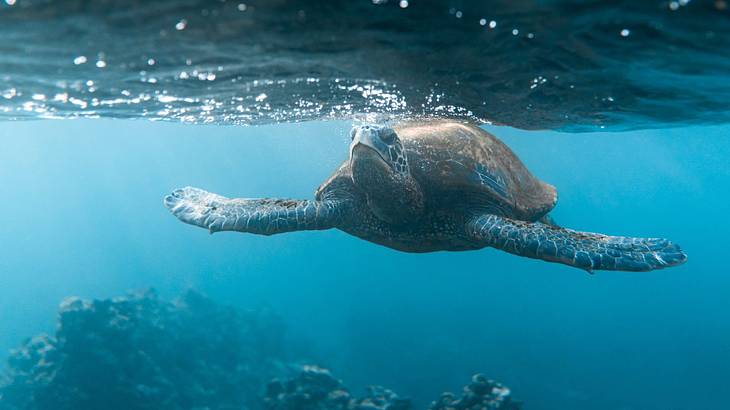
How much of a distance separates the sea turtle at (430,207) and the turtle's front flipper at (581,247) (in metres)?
0.01

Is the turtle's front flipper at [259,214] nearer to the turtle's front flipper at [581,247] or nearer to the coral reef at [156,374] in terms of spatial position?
the turtle's front flipper at [581,247]

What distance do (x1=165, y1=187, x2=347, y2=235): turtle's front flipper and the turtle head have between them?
0.81 m

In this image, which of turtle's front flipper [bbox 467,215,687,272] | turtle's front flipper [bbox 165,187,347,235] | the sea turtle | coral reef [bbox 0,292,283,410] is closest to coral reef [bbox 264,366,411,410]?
coral reef [bbox 0,292,283,410]

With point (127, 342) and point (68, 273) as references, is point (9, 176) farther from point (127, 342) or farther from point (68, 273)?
point (127, 342)

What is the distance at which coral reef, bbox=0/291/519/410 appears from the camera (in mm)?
12312

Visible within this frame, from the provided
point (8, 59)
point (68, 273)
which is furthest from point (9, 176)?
point (8, 59)

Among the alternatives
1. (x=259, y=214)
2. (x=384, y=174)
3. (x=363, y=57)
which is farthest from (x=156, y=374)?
(x=363, y=57)

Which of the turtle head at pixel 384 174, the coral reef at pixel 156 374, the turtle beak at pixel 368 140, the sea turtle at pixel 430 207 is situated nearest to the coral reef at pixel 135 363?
the coral reef at pixel 156 374

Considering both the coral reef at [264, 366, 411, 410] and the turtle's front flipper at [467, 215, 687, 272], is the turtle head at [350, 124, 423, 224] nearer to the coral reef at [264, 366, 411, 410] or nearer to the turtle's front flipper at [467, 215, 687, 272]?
the turtle's front flipper at [467, 215, 687, 272]

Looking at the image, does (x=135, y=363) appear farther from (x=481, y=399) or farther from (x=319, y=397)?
(x=481, y=399)

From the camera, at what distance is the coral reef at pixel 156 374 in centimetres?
1231

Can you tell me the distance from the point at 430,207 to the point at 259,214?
9.46 ft

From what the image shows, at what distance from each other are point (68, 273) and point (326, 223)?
89554mm

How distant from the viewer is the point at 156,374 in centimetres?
1457
